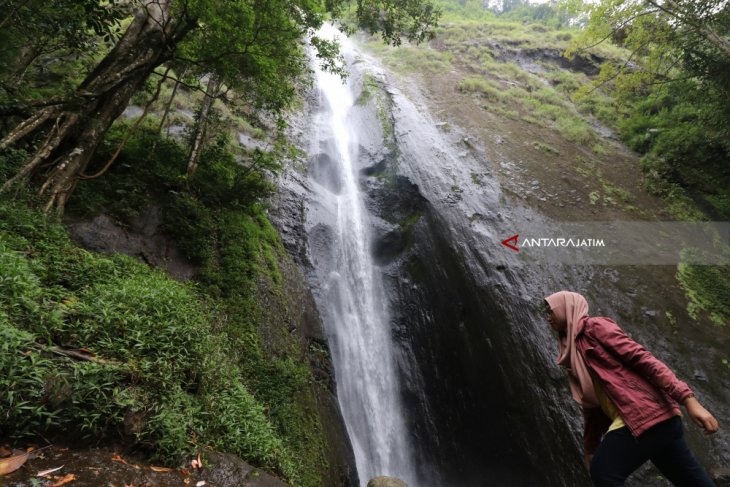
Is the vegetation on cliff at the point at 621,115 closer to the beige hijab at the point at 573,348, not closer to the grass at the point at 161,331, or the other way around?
the beige hijab at the point at 573,348

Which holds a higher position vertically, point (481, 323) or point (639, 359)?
point (481, 323)

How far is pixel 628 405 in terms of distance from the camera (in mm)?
2377

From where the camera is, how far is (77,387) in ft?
8.54

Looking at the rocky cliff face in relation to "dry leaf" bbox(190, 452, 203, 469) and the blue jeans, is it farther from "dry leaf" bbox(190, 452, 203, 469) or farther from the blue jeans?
"dry leaf" bbox(190, 452, 203, 469)

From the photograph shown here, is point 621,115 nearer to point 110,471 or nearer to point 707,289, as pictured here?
point 707,289

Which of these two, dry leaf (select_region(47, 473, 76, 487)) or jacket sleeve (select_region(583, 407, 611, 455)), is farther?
jacket sleeve (select_region(583, 407, 611, 455))

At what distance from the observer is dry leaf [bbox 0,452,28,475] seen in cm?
204

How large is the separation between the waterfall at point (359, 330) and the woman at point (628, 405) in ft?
21.4

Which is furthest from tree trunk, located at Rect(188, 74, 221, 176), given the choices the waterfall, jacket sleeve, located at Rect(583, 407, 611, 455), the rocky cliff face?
jacket sleeve, located at Rect(583, 407, 611, 455)

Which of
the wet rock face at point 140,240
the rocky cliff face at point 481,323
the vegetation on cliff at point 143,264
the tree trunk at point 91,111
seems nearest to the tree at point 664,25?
the rocky cliff face at point 481,323

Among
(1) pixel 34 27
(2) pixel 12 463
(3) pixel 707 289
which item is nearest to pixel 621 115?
(3) pixel 707 289

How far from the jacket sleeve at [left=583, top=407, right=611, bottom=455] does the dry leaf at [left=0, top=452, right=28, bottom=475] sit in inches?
143

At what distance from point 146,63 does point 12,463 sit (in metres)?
6.13

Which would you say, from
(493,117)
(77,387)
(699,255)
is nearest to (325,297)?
(77,387)
